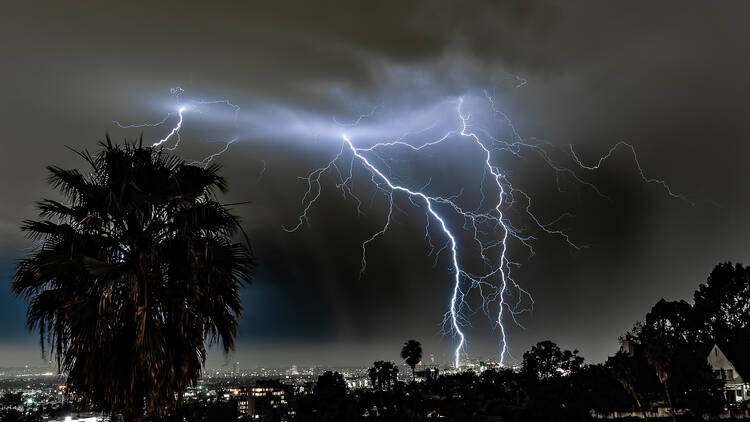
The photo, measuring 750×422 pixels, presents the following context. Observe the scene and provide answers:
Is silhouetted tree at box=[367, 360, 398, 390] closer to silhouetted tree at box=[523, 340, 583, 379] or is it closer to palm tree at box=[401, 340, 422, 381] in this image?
palm tree at box=[401, 340, 422, 381]

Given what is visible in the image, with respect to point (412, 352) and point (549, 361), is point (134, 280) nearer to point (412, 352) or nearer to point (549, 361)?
point (412, 352)

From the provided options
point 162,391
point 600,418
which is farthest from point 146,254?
point 600,418

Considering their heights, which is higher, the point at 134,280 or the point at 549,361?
the point at 134,280

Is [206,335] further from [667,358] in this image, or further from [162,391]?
[667,358]

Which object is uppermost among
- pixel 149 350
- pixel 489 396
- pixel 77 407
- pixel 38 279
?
pixel 38 279

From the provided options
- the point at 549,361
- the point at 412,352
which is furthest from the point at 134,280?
the point at 549,361

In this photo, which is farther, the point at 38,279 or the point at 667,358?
the point at 667,358

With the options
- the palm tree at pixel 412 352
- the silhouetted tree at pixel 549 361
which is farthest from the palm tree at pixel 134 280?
the silhouetted tree at pixel 549 361

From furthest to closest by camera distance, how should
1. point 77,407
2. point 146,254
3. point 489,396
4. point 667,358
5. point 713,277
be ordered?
point 713,277, point 489,396, point 667,358, point 77,407, point 146,254

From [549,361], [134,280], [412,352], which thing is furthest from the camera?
[549,361]
